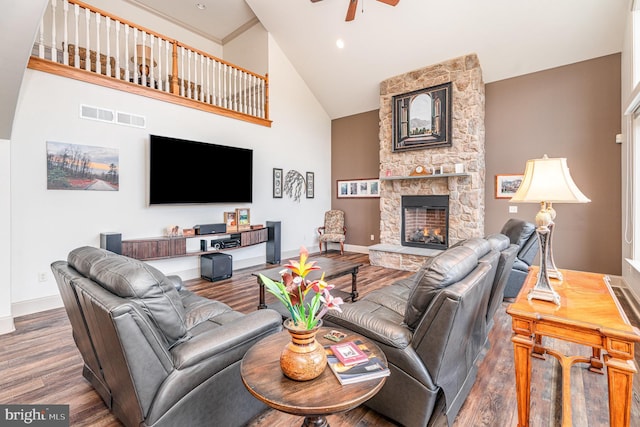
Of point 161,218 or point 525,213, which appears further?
point 525,213

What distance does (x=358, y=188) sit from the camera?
7.26 meters

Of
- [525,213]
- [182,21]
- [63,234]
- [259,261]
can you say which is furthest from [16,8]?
[525,213]

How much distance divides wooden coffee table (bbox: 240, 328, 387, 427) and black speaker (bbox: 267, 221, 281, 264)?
4.51 metres

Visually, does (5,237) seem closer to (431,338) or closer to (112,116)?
(112,116)

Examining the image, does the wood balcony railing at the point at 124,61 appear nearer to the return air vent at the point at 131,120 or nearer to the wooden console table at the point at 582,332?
the return air vent at the point at 131,120

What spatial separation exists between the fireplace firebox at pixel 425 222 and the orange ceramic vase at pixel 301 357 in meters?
4.83

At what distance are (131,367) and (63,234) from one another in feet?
11.4

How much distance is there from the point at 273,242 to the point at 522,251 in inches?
164

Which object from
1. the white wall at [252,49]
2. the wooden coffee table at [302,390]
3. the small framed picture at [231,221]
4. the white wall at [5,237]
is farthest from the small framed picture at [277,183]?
the wooden coffee table at [302,390]

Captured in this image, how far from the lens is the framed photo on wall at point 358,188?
6.99 m


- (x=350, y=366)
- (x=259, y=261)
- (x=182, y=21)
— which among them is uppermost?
(x=182, y=21)

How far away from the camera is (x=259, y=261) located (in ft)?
19.4

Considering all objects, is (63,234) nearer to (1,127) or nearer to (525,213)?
(1,127)

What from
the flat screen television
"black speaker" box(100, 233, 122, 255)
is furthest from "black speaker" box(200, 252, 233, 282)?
"black speaker" box(100, 233, 122, 255)
